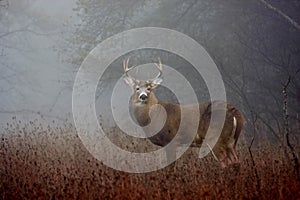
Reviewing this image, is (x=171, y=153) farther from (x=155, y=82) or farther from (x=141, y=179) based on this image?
(x=141, y=179)

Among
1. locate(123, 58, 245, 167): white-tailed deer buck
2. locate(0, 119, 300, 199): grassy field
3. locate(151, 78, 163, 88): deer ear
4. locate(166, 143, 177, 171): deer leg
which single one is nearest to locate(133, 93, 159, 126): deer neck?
locate(123, 58, 245, 167): white-tailed deer buck

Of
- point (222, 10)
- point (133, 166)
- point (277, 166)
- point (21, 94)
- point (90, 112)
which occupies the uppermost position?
point (222, 10)

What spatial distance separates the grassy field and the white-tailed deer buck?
11cm

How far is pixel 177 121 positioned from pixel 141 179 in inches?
37.8

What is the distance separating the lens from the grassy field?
3338mm

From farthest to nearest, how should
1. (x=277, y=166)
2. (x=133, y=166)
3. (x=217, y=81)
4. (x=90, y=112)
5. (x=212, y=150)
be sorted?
(x=217, y=81)
(x=90, y=112)
(x=212, y=150)
(x=133, y=166)
(x=277, y=166)

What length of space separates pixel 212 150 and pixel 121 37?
1700 mm

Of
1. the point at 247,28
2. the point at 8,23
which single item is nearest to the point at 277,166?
the point at 247,28

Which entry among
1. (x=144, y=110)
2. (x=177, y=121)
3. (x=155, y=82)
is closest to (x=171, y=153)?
(x=177, y=121)

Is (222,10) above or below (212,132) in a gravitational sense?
above

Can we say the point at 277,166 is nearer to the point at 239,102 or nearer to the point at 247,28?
the point at 239,102

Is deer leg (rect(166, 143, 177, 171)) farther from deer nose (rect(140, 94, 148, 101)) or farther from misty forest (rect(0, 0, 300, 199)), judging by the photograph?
deer nose (rect(140, 94, 148, 101))

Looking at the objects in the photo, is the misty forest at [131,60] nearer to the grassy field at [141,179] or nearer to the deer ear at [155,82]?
the grassy field at [141,179]

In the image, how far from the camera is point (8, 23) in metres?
5.55
